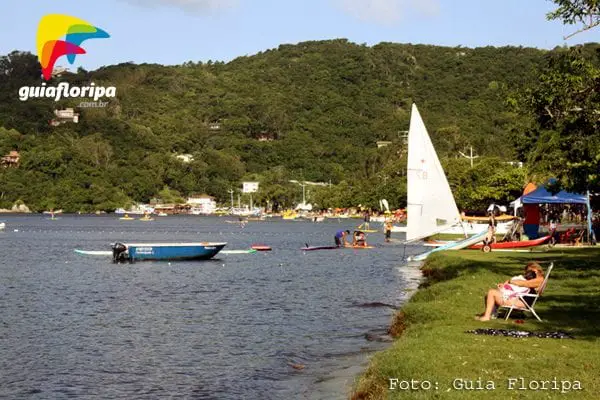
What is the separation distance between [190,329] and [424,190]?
25.7 meters

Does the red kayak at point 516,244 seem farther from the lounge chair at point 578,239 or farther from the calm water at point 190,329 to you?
the calm water at point 190,329

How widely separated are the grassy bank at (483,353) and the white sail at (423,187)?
25201 millimetres

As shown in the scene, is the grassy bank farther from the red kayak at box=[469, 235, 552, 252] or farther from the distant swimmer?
the distant swimmer

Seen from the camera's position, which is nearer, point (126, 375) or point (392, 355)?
point (392, 355)

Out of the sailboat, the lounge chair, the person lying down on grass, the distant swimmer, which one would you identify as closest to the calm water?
the sailboat

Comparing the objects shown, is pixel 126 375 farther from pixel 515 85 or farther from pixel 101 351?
pixel 515 85

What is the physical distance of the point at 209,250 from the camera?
209 feet

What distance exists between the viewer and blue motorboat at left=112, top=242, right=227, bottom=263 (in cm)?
6278

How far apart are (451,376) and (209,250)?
1955 inches

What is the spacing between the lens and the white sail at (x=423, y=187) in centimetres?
5259

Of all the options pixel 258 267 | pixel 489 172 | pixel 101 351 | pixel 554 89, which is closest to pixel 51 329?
pixel 101 351

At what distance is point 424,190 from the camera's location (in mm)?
52625

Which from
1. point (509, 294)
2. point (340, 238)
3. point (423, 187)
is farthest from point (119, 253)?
point (509, 294)

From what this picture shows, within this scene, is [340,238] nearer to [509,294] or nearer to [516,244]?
[516,244]
